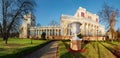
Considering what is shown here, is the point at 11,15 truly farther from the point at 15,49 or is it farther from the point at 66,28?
the point at 66,28

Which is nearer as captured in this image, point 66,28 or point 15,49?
point 15,49

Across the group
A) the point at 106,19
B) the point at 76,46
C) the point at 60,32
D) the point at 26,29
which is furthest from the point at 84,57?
the point at 26,29

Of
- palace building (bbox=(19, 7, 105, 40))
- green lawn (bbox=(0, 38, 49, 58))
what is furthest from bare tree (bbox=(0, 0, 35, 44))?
palace building (bbox=(19, 7, 105, 40))

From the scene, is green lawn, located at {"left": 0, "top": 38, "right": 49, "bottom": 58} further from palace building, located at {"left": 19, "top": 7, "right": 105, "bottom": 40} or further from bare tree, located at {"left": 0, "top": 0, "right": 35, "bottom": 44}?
palace building, located at {"left": 19, "top": 7, "right": 105, "bottom": 40}

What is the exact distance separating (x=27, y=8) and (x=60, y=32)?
253ft

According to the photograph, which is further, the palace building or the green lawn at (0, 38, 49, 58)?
the palace building

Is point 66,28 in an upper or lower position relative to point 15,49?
upper

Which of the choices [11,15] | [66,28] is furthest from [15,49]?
[66,28]

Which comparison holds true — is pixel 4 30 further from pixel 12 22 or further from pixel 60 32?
pixel 60 32

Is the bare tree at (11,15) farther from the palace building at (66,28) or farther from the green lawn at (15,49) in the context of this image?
the palace building at (66,28)

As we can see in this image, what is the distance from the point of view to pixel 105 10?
60.3 m

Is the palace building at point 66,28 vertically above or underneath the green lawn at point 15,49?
above

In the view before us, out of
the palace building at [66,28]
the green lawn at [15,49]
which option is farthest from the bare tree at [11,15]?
the palace building at [66,28]

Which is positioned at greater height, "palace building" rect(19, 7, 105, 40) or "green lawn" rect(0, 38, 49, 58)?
"palace building" rect(19, 7, 105, 40)
